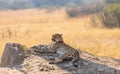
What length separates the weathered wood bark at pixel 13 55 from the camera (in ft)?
29.9

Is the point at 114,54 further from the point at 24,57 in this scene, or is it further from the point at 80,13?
the point at 80,13

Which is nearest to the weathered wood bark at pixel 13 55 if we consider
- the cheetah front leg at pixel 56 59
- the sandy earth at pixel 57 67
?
the sandy earth at pixel 57 67

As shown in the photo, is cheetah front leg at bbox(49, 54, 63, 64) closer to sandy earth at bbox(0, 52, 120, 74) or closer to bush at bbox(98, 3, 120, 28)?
sandy earth at bbox(0, 52, 120, 74)

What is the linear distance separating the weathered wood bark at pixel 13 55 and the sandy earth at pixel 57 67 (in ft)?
0.61

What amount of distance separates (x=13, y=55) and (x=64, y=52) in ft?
3.84

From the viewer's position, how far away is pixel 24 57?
360 inches

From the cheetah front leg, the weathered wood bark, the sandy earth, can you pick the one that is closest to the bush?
the weathered wood bark

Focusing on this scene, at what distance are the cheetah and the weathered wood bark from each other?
0.77 m

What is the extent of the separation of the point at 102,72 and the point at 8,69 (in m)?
1.82

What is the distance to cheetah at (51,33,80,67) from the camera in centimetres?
890

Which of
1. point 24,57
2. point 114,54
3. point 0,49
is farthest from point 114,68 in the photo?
point 0,49

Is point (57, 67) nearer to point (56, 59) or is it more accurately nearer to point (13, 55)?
point (56, 59)

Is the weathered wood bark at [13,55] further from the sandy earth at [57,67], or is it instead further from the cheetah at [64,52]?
the cheetah at [64,52]

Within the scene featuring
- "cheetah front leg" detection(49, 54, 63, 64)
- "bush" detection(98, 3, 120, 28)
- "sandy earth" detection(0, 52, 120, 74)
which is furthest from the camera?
"bush" detection(98, 3, 120, 28)
